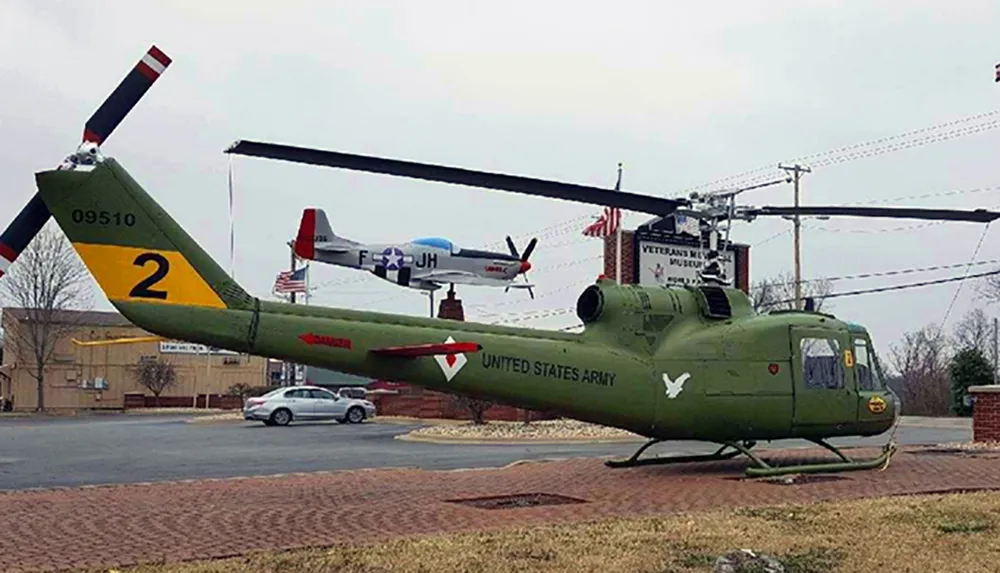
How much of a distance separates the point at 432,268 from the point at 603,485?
12547 millimetres

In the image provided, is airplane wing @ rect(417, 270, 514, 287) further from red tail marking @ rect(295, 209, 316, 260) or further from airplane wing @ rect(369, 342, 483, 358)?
airplane wing @ rect(369, 342, 483, 358)

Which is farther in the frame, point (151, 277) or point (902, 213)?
point (902, 213)

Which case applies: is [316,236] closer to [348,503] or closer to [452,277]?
[452,277]

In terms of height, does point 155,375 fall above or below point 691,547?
above

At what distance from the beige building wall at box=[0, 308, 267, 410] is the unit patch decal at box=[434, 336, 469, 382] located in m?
54.8

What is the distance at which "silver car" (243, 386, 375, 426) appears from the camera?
3447 centimetres

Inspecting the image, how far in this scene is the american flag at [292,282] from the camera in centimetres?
4288

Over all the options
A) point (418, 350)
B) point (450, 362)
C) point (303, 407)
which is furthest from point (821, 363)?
point (303, 407)

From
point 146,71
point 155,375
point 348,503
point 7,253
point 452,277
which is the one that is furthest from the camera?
point 155,375

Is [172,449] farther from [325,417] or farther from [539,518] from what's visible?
[539,518]

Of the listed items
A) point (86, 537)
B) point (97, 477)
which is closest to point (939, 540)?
point (86, 537)

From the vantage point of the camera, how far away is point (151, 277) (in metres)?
10.0

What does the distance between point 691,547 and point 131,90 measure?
6.27m

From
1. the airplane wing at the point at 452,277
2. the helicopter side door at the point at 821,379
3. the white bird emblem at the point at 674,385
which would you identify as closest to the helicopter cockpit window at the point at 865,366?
the helicopter side door at the point at 821,379
